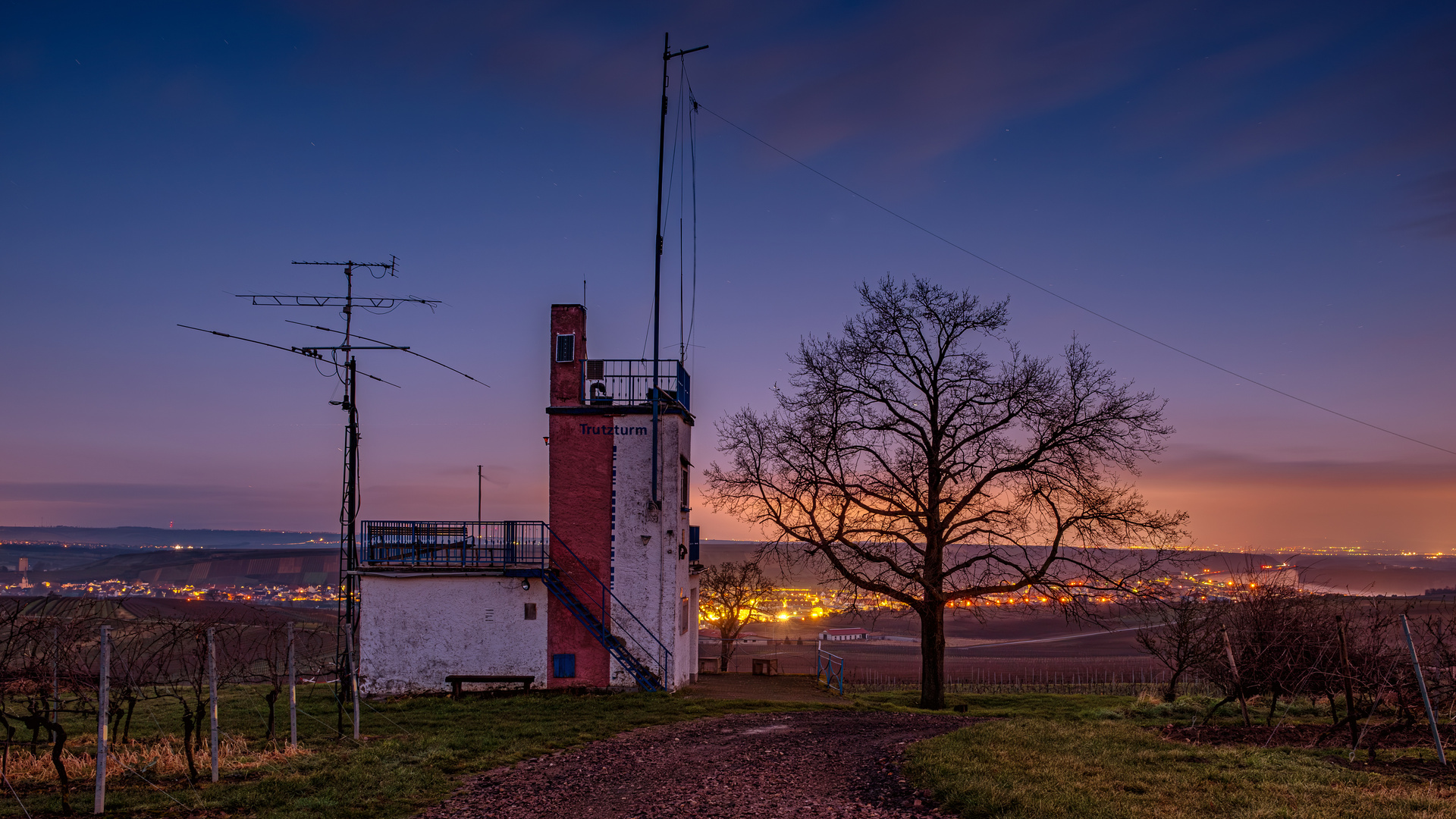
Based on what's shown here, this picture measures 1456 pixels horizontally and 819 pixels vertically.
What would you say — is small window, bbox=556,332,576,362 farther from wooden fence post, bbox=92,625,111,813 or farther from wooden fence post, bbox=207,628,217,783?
wooden fence post, bbox=92,625,111,813

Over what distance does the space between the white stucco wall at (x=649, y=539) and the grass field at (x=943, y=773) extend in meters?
5.07

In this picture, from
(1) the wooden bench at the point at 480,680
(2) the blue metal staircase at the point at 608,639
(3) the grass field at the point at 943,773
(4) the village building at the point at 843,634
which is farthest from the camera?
(4) the village building at the point at 843,634

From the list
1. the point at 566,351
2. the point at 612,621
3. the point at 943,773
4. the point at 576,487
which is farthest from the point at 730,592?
the point at 943,773

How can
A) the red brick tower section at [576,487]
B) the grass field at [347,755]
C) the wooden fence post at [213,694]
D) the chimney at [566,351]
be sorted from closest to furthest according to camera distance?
the grass field at [347,755] → the wooden fence post at [213,694] → the red brick tower section at [576,487] → the chimney at [566,351]

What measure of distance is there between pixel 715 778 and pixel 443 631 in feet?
44.1

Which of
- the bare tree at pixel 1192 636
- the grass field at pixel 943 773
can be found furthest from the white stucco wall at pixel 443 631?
the bare tree at pixel 1192 636

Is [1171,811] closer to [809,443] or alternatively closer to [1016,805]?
[1016,805]

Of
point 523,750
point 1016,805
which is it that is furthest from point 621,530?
point 1016,805

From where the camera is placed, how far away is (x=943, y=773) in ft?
35.9

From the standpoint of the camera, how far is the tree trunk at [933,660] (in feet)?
77.1

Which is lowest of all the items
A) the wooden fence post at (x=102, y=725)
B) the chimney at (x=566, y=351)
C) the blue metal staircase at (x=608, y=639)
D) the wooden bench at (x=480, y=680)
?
the wooden bench at (x=480, y=680)

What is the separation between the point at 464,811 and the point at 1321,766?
11353mm

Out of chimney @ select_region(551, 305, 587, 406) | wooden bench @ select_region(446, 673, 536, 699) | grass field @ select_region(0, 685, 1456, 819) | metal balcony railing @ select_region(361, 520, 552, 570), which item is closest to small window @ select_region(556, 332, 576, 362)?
chimney @ select_region(551, 305, 587, 406)

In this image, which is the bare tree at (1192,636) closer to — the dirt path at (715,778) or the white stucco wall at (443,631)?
the dirt path at (715,778)
